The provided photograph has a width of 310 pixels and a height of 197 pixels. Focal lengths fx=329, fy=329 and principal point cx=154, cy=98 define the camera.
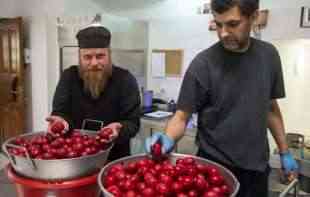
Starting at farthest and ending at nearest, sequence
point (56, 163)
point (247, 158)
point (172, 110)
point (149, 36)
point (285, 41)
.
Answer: point (149, 36), point (172, 110), point (285, 41), point (247, 158), point (56, 163)

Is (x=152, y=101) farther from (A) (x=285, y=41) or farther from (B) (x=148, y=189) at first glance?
(B) (x=148, y=189)

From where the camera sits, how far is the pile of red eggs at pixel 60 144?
1252 mm

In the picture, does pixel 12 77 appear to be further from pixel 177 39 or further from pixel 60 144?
pixel 60 144

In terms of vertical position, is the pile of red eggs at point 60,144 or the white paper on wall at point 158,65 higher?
the white paper on wall at point 158,65

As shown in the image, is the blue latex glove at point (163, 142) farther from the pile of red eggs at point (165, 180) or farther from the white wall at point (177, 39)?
the white wall at point (177, 39)

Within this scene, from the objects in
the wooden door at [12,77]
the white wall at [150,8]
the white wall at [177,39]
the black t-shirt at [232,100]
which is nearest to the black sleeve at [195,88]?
the black t-shirt at [232,100]

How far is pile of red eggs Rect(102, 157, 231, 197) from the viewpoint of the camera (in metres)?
0.97

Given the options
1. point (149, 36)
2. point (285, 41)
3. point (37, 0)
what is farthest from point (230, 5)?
point (37, 0)

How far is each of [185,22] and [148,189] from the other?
2.83 m

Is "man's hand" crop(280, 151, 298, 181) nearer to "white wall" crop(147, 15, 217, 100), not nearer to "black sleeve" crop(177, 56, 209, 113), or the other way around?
"black sleeve" crop(177, 56, 209, 113)

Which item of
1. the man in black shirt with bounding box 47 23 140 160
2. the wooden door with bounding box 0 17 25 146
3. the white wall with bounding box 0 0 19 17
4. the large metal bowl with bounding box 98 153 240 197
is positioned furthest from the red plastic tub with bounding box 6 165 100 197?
the white wall with bounding box 0 0 19 17

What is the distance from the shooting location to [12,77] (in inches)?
165

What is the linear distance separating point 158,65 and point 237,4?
2.62 meters

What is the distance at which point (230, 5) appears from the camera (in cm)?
118
